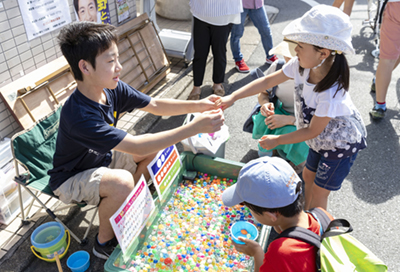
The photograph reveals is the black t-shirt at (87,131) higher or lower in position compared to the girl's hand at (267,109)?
higher

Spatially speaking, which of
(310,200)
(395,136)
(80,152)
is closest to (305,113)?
(310,200)

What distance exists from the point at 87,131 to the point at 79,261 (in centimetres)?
110

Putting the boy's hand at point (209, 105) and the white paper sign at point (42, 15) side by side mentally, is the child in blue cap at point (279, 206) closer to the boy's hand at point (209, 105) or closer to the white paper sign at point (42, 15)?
the boy's hand at point (209, 105)

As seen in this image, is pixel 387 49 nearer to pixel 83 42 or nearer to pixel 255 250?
pixel 255 250

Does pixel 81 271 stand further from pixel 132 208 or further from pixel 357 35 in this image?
pixel 357 35

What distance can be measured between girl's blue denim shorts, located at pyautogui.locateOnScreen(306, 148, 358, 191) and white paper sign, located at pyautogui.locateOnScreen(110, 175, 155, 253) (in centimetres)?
140

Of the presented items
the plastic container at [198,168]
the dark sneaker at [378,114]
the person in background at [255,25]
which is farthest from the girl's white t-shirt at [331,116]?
the person in background at [255,25]

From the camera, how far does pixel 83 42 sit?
2252 mm

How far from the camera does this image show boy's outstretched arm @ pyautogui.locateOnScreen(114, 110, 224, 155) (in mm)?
2389

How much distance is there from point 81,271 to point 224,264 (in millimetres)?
1130

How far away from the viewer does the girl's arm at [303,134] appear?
232cm

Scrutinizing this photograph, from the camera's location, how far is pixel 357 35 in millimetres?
7004

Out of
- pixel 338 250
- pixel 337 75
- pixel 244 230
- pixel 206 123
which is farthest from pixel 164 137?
pixel 338 250

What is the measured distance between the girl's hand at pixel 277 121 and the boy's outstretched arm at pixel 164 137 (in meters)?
0.55
